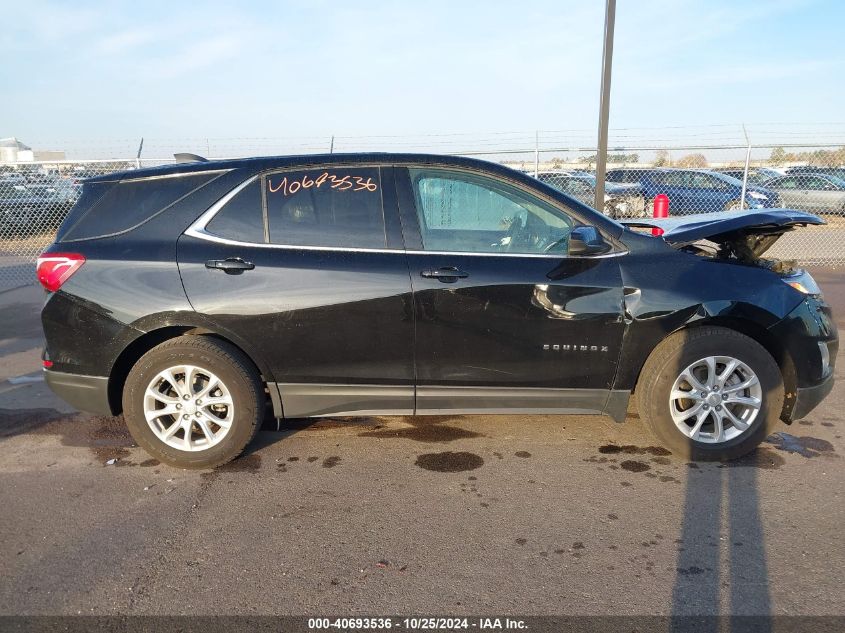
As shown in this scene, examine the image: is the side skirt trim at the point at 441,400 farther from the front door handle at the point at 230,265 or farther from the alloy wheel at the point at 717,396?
the front door handle at the point at 230,265

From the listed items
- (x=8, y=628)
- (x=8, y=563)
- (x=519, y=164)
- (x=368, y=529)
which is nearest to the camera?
(x=8, y=628)

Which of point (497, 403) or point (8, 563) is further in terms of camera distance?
point (497, 403)

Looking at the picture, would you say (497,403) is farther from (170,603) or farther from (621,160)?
(621,160)

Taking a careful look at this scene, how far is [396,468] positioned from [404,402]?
394 mm

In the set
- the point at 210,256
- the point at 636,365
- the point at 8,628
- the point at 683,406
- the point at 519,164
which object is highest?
the point at 519,164

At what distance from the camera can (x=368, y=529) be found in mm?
3014

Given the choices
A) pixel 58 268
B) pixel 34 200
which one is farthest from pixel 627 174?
pixel 58 268

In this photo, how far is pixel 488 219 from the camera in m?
3.71

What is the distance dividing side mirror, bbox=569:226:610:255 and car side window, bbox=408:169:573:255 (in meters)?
0.10

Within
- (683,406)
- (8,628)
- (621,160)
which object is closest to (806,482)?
(683,406)

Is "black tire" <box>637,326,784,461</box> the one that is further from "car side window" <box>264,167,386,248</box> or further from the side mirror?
"car side window" <box>264,167,386,248</box>

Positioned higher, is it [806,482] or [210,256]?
[210,256]

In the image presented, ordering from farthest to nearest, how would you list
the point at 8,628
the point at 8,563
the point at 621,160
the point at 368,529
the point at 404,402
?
the point at 621,160 → the point at 404,402 → the point at 368,529 → the point at 8,563 → the point at 8,628

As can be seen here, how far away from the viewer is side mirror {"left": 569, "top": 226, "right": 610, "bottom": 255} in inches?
135
